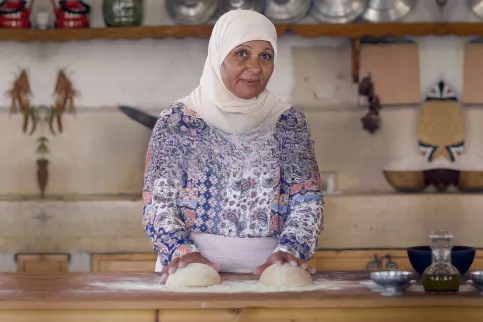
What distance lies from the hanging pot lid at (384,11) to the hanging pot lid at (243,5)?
0.56 m

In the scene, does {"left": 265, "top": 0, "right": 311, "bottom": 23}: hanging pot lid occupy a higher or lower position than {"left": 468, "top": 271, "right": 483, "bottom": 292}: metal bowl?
higher

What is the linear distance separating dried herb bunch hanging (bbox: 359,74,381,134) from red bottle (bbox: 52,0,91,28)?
1533 mm

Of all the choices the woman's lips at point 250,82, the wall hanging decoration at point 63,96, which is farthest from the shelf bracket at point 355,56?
the woman's lips at point 250,82

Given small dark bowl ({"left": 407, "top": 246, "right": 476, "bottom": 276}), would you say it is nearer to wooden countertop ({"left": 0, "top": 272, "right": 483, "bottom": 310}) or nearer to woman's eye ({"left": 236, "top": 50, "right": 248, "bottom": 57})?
wooden countertop ({"left": 0, "top": 272, "right": 483, "bottom": 310})

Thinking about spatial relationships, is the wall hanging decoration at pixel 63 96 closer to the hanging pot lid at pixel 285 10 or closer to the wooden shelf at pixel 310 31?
the wooden shelf at pixel 310 31

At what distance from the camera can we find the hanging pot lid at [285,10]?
189 inches

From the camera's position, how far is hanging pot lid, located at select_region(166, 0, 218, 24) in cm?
480

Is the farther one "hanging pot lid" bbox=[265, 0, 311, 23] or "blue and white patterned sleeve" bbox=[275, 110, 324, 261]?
"hanging pot lid" bbox=[265, 0, 311, 23]

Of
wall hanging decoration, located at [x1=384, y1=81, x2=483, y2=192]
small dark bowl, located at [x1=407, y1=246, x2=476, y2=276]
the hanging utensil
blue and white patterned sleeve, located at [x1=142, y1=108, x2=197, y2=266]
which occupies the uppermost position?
the hanging utensil

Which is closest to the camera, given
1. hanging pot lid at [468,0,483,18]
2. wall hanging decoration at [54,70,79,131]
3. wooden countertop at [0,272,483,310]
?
wooden countertop at [0,272,483,310]

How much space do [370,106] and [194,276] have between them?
2.90m

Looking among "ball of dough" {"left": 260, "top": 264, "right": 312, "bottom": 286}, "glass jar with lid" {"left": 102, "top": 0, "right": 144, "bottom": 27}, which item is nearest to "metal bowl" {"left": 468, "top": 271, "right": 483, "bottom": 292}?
"ball of dough" {"left": 260, "top": 264, "right": 312, "bottom": 286}

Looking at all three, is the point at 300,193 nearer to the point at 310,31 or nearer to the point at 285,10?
the point at 310,31

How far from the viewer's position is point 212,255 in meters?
2.61
